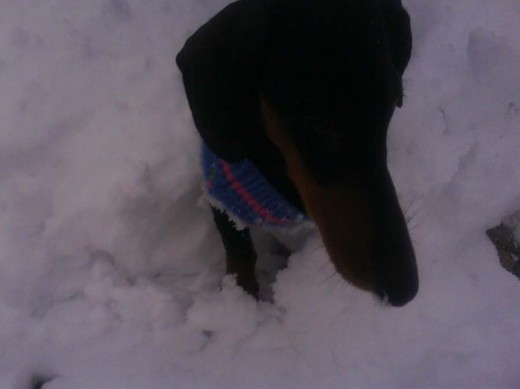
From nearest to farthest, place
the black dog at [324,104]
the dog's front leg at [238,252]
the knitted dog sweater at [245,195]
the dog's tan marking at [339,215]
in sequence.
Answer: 1. the black dog at [324,104]
2. the dog's tan marking at [339,215]
3. the knitted dog sweater at [245,195]
4. the dog's front leg at [238,252]

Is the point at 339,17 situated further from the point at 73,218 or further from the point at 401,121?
the point at 73,218

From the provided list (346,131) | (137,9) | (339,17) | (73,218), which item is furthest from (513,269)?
(137,9)

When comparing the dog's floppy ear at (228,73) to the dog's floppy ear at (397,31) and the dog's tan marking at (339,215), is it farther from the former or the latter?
the dog's floppy ear at (397,31)

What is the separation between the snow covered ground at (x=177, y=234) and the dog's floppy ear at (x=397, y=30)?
0.62 meters

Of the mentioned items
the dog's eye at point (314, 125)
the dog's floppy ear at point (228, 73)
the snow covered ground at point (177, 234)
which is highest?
the dog's floppy ear at point (228, 73)

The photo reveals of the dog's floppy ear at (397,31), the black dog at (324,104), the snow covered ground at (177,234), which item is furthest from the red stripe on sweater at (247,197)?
the dog's floppy ear at (397,31)

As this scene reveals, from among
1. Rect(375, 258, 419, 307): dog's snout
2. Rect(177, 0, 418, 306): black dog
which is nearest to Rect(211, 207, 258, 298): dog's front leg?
Rect(177, 0, 418, 306): black dog

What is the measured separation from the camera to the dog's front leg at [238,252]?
1.49m

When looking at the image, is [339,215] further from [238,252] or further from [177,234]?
[177,234]

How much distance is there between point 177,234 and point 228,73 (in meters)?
0.82

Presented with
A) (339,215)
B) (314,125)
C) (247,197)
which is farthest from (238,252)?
(314,125)

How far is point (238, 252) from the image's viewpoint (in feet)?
5.01

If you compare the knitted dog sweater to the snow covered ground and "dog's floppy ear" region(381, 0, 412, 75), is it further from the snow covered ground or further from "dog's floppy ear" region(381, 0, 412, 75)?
"dog's floppy ear" region(381, 0, 412, 75)

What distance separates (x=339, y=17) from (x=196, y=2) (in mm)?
1156
